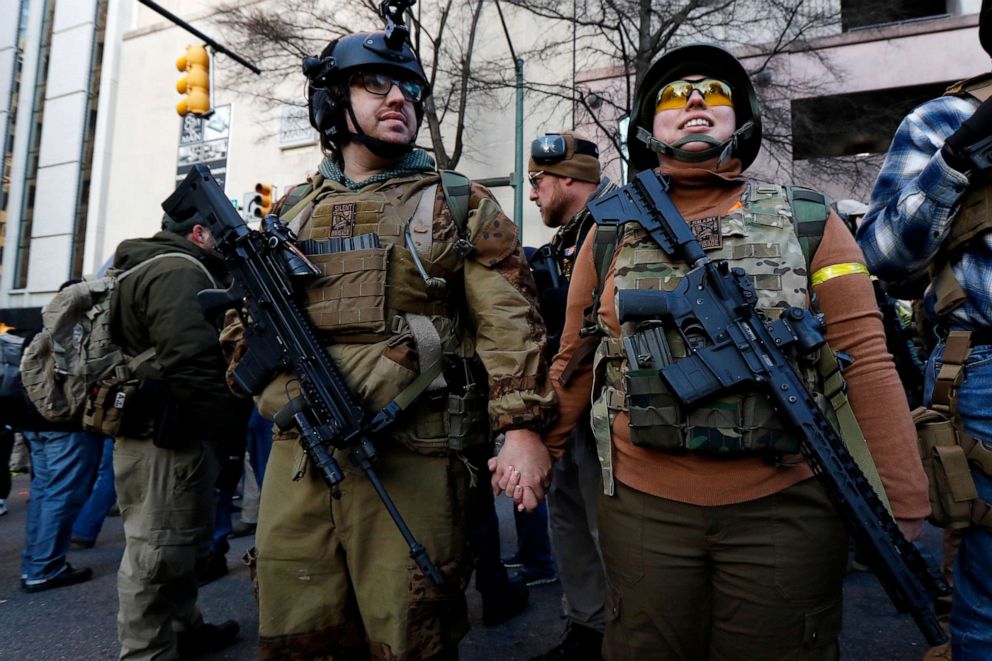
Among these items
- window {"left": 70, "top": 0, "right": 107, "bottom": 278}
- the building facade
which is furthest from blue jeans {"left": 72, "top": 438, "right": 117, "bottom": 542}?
window {"left": 70, "top": 0, "right": 107, "bottom": 278}

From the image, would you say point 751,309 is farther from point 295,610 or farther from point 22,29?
point 22,29

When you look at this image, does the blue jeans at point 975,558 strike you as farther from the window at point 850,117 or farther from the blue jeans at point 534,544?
the window at point 850,117

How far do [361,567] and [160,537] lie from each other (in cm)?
134

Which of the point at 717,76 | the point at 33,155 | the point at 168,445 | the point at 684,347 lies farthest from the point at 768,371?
the point at 33,155

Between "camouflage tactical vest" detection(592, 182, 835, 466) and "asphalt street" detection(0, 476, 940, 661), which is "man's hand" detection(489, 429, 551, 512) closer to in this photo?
"camouflage tactical vest" detection(592, 182, 835, 466)

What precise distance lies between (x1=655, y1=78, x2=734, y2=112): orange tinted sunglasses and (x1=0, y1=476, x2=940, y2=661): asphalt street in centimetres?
228

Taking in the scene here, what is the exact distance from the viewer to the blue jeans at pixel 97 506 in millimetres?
4746

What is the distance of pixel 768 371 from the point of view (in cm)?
147

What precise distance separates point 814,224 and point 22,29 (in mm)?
21603

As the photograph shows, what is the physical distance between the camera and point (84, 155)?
16.3 meters

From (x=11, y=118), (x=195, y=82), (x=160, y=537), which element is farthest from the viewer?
(x=11, y=118)

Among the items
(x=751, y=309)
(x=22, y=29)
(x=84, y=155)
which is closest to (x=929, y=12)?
(x=751, y=309)

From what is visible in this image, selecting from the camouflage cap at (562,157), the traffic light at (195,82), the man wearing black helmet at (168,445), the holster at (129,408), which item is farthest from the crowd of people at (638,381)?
the traffic light at (195,82)

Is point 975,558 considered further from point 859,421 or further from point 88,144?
point 88,144
